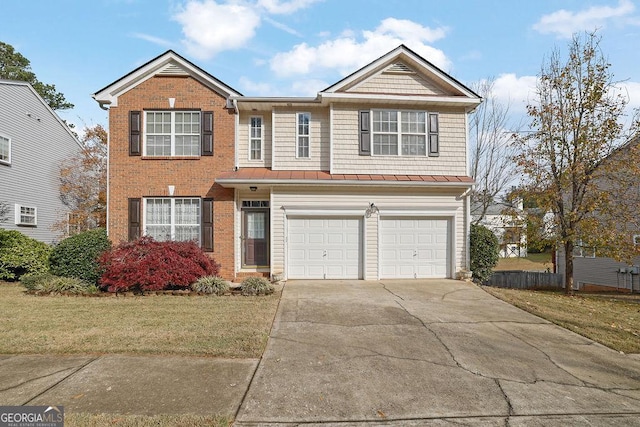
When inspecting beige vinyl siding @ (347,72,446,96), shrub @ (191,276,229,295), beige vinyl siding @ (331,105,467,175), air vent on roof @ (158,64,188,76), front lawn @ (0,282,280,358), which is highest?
air vent on roof @ (158,64,188,76)

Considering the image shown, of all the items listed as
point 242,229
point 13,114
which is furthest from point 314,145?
point 13,114

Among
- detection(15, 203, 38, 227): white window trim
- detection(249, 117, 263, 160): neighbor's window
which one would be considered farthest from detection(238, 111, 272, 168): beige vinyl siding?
detection(15, 203, 38, 227): white window trim

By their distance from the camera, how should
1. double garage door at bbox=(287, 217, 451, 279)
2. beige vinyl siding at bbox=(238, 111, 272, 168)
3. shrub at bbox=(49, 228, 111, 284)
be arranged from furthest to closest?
1. beige vinyl siding at bbox=(238, 111, 272, 168)
2. double garage door at bbox=(287, 217, 451, 279)
3. shrub at bbox=(49, 228, 111, 284)

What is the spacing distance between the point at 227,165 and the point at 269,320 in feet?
21.2

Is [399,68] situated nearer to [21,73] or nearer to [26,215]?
[26,215]

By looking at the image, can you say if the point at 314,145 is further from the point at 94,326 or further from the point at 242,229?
the point at 94,326

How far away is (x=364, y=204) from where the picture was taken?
457 inches

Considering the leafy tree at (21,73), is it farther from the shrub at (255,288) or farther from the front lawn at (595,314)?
the front lawn at (595,314)

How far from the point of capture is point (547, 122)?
11789 mm

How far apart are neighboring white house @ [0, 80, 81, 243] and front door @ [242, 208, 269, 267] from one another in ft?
37.6

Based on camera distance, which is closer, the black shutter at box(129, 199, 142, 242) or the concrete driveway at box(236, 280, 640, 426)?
the concrete driveway at box(236, 280, 640, 426)

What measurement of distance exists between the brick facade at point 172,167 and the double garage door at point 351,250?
7.71 feet

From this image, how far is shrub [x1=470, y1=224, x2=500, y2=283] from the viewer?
11781 mm

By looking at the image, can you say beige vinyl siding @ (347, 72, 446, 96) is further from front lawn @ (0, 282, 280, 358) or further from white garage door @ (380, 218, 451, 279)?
front lawn @ (0, 282, 280, 358)
